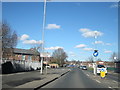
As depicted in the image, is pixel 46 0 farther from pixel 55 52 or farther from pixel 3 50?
pixel 55 52

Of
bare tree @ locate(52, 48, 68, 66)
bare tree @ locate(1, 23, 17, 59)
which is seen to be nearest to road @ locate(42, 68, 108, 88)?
bare tree @ locate(1, 23, 17, 59)

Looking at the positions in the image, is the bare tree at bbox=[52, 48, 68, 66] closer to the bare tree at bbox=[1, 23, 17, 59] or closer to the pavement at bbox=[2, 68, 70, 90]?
the bare tree at bbox=[1, 23, 17, 59]

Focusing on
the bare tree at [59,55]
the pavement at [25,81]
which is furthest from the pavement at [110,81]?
the bare tree at [59,55]

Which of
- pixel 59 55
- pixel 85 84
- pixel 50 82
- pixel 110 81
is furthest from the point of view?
pixel 59 55

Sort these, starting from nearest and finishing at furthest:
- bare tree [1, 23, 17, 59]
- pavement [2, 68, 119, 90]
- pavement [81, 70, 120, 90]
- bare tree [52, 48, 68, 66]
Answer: pavement [2, 68, 119, 90], pavement [81, 70, 120, 90], bare tree [1, 23, 17, 59], bare tree [52, 48, 68, 66]

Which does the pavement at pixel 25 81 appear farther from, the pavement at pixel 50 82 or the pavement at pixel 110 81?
the pavement at pixel 110 81

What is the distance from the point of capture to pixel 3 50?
139 feet

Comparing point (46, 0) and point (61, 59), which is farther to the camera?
point (61, 59)

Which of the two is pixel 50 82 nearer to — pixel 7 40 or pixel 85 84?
pixel 85 84

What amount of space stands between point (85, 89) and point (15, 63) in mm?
26633

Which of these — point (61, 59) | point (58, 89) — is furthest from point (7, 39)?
point (61, 59)

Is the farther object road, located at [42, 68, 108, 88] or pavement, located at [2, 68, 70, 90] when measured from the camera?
road, located at [42, 68, 108, 88]

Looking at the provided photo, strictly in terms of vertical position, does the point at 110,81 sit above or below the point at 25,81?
below

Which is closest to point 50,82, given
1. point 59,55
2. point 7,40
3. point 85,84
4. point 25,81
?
point 25,81
